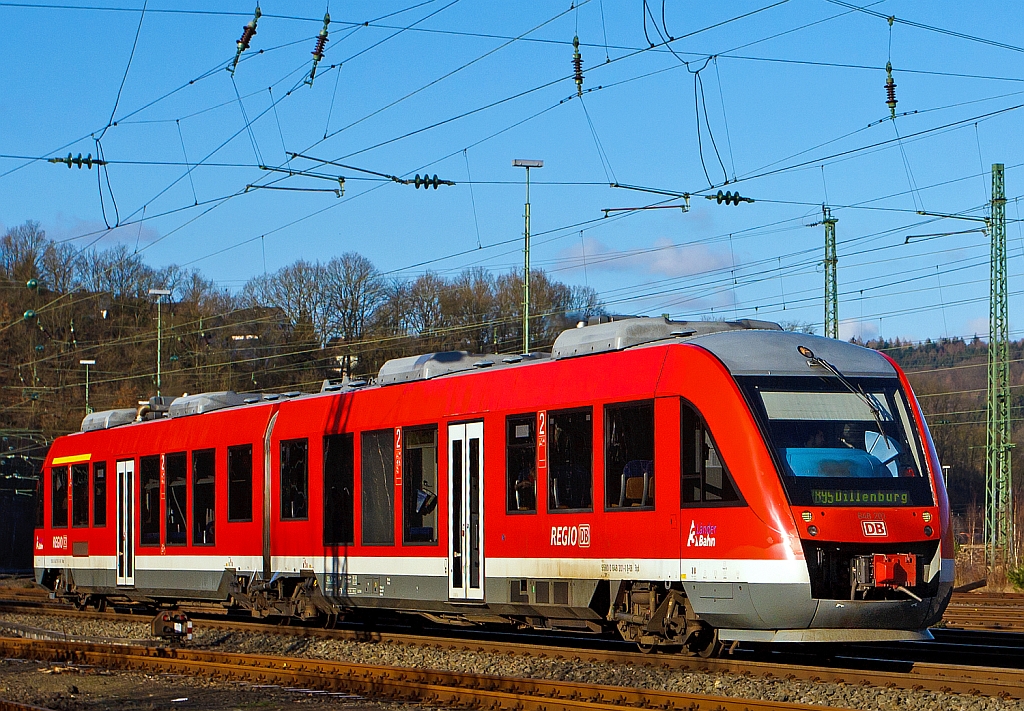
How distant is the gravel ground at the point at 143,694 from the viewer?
12211mm

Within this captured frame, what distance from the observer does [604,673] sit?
13.6m

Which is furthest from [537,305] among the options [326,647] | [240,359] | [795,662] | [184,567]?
[795,662]

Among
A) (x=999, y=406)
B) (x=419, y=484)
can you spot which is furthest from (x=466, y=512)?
(x=999, y=406)

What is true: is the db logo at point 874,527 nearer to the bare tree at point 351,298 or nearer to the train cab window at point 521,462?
the train cab window at point 521,462

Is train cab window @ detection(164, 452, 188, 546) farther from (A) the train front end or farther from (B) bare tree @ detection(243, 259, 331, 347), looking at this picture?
(B) bare tree @ detection(243, 259, 331, 347)

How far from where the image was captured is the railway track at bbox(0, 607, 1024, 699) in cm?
1174

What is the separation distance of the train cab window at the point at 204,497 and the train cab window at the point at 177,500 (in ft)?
1.20

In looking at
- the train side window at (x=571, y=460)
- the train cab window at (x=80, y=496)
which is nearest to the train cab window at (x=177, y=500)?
the train cab window at (x=80, y=496)

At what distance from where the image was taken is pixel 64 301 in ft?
181

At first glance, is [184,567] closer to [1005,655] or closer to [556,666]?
[556,666]

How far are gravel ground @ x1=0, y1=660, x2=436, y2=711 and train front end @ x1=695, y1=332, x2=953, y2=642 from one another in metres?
3.73

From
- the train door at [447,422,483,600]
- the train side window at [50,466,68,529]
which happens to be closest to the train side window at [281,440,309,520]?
the train door at [447,422,483,600]

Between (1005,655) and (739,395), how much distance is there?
4.22 metres

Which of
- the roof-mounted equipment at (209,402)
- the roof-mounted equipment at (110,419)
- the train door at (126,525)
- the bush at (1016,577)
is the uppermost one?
the roof-mounted equipment at (209,402)
